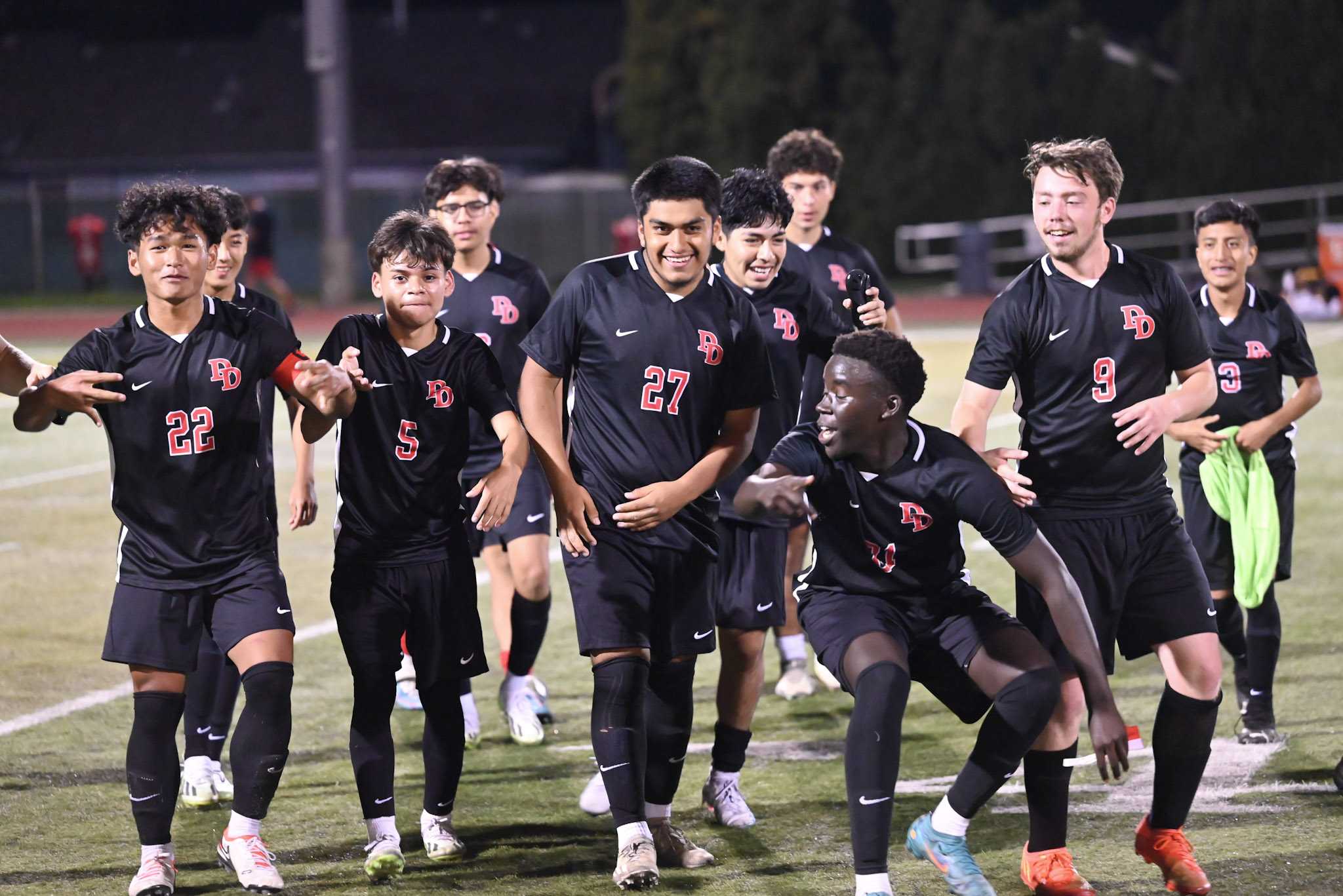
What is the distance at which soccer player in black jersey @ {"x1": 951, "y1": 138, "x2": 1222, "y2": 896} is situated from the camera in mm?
4984

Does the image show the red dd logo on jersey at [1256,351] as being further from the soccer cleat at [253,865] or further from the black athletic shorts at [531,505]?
the soccer cleat at [253,865]

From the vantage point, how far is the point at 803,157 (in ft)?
24.5

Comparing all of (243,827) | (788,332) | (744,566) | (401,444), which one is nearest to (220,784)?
(243,827)

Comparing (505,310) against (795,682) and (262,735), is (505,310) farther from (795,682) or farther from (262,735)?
(262,735)

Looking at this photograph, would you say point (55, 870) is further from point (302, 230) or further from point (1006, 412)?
point (302, 230)

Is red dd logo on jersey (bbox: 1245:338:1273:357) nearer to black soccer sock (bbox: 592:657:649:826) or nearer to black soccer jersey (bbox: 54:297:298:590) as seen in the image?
black soccer sock (bbox: 592:657:649:826)

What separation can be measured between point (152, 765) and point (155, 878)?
0.32 m

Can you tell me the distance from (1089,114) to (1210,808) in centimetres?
2575

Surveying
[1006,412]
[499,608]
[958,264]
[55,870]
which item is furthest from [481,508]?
[958,264]

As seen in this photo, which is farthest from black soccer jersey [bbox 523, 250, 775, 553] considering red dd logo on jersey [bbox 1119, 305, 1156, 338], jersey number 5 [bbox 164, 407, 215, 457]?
red dd logo on jersey [bbox 1119, 305, 1156, 338]

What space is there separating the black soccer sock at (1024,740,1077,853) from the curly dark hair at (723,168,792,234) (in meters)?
2.09

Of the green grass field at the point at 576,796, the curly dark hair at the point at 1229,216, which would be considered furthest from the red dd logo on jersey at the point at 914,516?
the curly dark hair at the point at 1229,216

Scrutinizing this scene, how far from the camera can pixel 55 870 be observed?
17.2 ft

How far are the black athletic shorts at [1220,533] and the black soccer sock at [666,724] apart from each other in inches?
90.2
